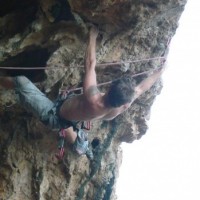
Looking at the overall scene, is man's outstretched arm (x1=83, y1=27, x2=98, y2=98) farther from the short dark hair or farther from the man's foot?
the man's foot

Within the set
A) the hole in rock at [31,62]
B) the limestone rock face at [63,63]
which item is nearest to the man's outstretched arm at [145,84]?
the limestone rock face at [63,63]

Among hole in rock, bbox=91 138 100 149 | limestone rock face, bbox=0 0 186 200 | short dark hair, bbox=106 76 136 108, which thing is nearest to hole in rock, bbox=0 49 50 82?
limestone rock face, bbox=0 0 186 200

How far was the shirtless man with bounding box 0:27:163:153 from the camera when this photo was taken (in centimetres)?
479

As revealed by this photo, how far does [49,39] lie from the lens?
6141 mm

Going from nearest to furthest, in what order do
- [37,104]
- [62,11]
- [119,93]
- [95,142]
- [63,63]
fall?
1. [119,93]
2. [37,104]
3. [62,11]
4. [63,63]
5. [95,142]

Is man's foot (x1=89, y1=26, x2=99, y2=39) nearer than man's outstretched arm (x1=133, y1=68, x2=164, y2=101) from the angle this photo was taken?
No

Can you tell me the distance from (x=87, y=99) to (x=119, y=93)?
44 centimetres

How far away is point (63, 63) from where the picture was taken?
6141 mm

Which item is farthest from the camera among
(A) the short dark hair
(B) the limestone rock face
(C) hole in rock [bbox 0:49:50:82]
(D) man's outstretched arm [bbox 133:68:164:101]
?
(C) hole in rock [bbox 0:49:50:82]

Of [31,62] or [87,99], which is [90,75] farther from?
[31,62]

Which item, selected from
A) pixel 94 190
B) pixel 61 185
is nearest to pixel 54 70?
pixel 61 185

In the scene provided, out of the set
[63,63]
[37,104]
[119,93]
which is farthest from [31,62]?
[119,93]

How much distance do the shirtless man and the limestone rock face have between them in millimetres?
503

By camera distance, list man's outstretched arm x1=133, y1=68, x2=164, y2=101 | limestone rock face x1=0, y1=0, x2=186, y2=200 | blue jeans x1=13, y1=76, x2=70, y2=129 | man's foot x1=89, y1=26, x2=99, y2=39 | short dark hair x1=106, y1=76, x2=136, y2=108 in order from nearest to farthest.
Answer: short dark hair x1=106, y1=76, x2=136, y2=108, blue jeans x1=13, y1=76, x2=70, y2=129, man's outstretched arm x1=133, y1=68, x2=164, y2=101, man's foot x1=89, y1=26, x2=99, y2=39, limestone rock face x1=0, y1=0, x2=186, y2=200
